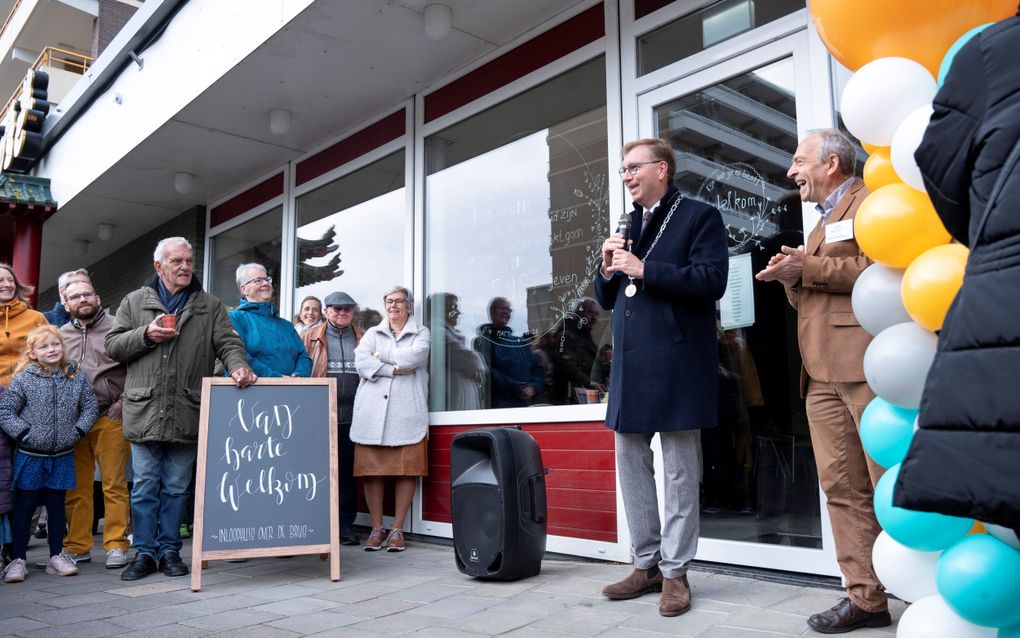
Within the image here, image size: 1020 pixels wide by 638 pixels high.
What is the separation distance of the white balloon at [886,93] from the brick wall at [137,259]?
24.8 ft

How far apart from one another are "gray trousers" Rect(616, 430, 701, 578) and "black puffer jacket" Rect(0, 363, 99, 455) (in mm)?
2976

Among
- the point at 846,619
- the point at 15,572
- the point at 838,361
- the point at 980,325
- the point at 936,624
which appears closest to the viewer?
the point at 980,325

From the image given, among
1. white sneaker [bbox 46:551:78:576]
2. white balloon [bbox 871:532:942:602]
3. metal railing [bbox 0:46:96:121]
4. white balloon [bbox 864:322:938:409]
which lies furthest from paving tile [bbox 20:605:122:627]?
metal railing [bbox 0:46:96:121]

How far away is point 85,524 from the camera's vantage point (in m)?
4.66

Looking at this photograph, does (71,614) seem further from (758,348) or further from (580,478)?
(758,348)

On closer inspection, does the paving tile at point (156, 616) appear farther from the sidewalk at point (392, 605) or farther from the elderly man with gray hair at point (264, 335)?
the elderly man with gray hair at point (264, 335)

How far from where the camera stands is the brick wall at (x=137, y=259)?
28.2 feet

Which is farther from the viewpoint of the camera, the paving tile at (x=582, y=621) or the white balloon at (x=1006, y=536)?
the paving tile at (x=582, y=621)

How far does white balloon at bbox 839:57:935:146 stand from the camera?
1960 mm

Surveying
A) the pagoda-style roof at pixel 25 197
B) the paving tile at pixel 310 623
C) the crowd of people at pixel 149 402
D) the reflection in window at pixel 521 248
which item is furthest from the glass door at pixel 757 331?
the pagoda-style roof at pixel 25 197

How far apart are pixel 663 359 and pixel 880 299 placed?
42.1 inches

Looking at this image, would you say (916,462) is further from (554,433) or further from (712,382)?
(554,433)

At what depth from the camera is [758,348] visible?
3.73 meters

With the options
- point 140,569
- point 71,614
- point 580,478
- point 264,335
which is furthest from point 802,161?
point 140,569
